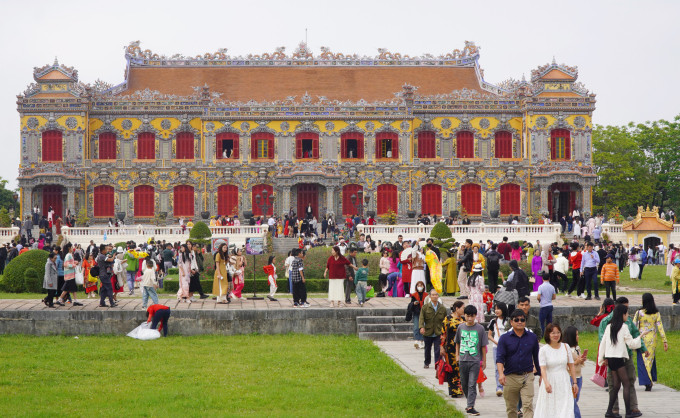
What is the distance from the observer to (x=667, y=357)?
18656mm

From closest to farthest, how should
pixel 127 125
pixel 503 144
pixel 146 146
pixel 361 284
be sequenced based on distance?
pixel 361 284, pixel 127 125, pixel 146 146, pixel 503 144

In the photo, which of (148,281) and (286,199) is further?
(286,199)

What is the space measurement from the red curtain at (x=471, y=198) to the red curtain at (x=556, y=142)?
4.42 meters

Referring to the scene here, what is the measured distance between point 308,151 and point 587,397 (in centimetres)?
3835

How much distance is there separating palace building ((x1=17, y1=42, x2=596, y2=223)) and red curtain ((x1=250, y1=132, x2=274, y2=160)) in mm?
54

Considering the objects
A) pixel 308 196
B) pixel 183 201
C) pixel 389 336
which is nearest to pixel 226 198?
pixel 183 201

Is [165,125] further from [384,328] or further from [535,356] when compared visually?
[535,356]

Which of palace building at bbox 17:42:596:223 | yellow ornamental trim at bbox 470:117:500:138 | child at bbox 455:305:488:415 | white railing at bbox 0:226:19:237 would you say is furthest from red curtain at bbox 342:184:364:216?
child at bbox 455:305:488:415

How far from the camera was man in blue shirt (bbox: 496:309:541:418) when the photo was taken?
12336 millimetres

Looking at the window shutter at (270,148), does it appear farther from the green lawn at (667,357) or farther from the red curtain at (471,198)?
the green lawn at (667,357)

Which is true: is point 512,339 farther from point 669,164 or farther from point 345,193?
point 669,164

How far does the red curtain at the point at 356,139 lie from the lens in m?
52.5

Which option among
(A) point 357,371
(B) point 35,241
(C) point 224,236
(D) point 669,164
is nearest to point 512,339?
(A) point 357,371

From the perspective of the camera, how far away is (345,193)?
52188mm
